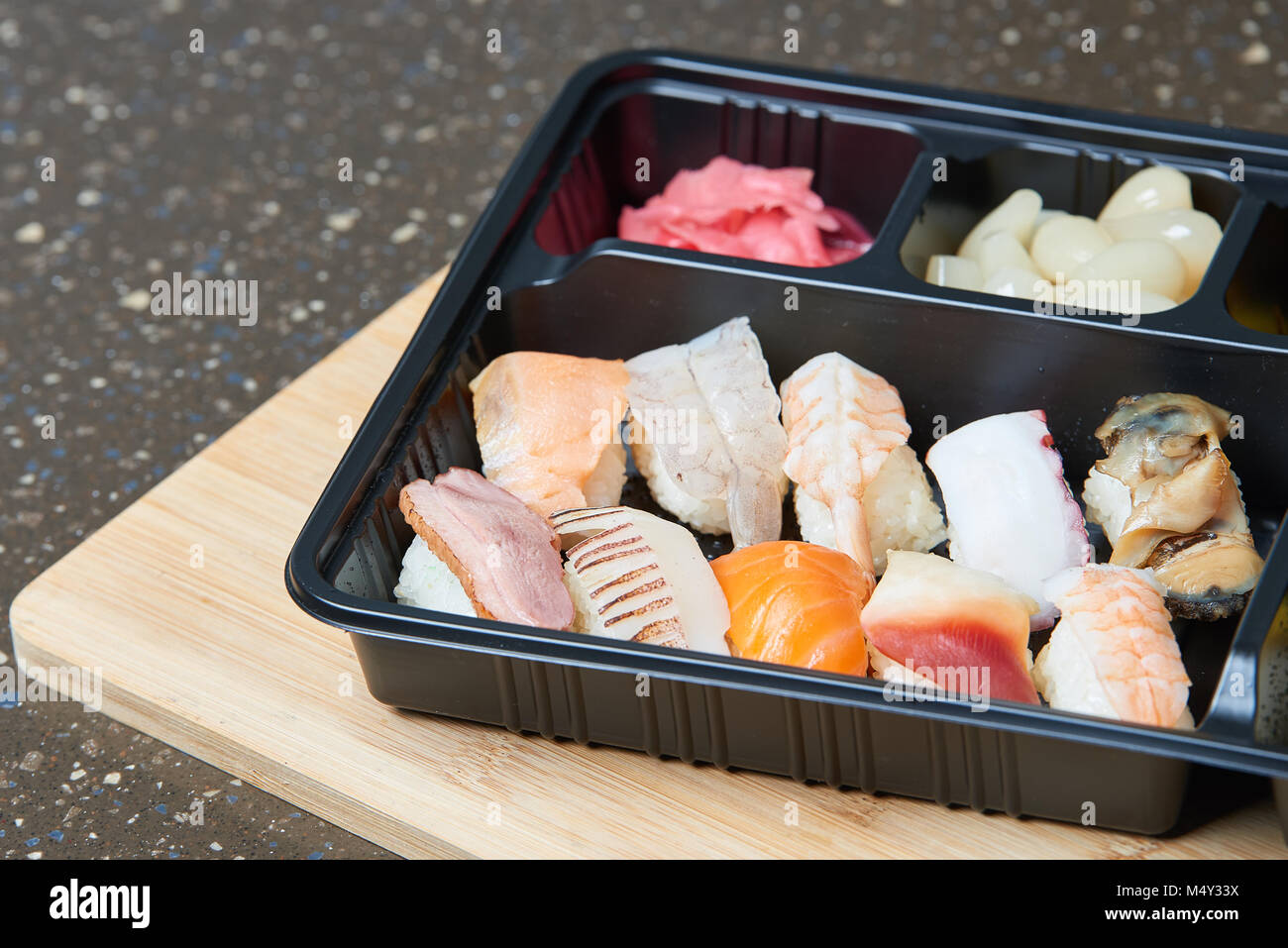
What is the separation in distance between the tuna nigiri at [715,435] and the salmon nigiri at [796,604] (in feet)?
0.48

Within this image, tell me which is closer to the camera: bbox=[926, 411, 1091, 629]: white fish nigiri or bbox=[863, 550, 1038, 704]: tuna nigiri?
bbox=[863, 550, 1038, 704]: tuna nigiri

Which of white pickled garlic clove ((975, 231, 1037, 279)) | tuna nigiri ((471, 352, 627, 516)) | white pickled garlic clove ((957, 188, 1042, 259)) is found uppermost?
white pickled garlic clove ((957, 188, 1042, 259))

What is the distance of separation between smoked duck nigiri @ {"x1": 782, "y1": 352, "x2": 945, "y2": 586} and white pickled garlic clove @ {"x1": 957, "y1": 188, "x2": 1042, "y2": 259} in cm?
31

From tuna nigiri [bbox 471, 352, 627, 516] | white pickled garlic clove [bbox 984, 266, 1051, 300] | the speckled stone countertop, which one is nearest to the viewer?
tuna nigiri [bbox 471, 352, 627, 516]

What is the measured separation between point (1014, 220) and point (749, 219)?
1.17 feet

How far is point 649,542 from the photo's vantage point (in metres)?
1.56

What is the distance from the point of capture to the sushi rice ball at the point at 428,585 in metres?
1.57

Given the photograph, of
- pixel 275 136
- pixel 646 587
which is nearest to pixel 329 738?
pixel 646 587

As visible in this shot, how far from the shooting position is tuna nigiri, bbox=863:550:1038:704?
142 centimetres

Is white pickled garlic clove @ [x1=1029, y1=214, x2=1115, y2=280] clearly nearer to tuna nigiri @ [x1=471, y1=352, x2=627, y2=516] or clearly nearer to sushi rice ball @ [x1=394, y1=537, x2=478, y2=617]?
tuna nigiri @ [x1=471, y1=352, x2=627, y2=516]

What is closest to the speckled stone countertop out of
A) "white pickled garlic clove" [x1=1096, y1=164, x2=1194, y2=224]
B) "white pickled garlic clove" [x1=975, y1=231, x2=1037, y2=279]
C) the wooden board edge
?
the wooden board edge

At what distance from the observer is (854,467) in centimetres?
168

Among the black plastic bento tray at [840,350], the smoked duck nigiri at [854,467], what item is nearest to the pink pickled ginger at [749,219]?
the black plastic bento tray at [840,350]

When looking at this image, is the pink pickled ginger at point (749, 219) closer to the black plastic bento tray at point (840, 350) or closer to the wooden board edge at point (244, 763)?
the black plastic bento tray at point (840, 350)
